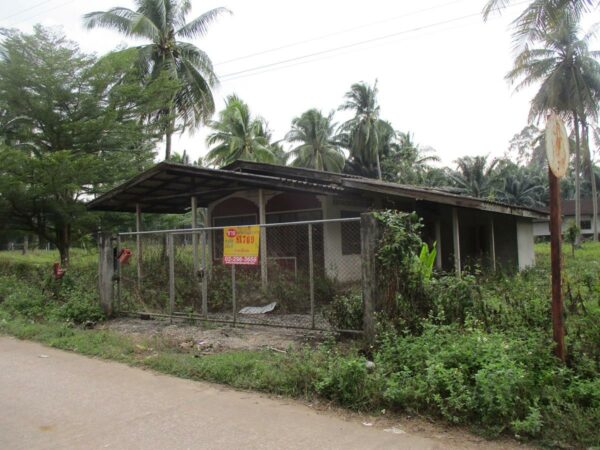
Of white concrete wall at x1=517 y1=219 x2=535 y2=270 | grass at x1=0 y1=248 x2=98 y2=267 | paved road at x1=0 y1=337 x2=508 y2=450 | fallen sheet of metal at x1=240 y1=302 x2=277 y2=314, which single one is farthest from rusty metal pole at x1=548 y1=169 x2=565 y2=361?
white concrete wall at x1=517 y1=219 x2=535 y2=270

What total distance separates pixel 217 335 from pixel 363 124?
38.8m

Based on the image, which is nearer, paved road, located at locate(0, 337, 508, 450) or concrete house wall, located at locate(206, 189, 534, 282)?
paved road, located at locate(0, 337, 508, 450)

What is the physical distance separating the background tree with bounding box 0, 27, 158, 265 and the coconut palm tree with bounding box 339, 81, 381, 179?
30.0 m

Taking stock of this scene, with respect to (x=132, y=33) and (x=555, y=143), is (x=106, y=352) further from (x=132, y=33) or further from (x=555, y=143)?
(x=132, y=33)

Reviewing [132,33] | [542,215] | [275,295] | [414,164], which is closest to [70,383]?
[275,295]

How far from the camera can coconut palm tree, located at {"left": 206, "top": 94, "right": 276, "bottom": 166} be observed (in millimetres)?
31328

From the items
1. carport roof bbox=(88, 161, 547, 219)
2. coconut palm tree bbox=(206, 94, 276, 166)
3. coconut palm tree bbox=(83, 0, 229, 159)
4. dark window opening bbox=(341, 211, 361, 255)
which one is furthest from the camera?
coconut palm tree bbox=(206, 94, 276, 166)

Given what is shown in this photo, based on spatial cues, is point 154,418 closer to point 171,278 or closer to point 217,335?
point 217,335

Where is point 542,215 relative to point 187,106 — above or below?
below

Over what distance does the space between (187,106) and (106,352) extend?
748 inches

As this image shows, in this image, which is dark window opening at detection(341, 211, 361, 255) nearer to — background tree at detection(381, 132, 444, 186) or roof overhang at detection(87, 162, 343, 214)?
roof overhang at detection(87, 162, 343, 214)

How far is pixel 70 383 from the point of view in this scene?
543 cm

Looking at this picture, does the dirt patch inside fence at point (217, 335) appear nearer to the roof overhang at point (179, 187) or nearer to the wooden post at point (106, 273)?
the wooden post at point (106, 273)

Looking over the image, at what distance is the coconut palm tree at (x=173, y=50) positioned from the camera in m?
21.8
